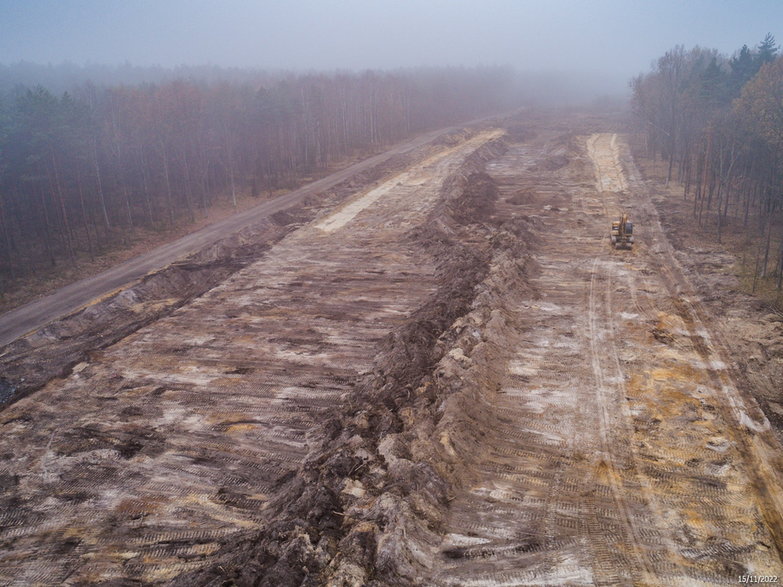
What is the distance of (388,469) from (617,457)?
5.02 metres

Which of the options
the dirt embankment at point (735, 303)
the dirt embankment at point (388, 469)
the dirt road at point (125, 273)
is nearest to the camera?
the dirt embankment at point (388, 469)

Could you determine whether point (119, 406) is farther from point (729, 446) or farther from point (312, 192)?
point (312, 192)

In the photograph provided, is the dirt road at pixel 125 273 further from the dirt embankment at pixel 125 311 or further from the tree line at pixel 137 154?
the tree line at pixel 137 154

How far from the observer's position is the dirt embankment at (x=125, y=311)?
57.4 feet

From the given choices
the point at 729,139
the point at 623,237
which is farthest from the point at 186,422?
the point at 729,139

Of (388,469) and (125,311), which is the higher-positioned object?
(388,469)

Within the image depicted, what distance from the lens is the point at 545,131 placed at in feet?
223

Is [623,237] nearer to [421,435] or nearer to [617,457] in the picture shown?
[617,457]

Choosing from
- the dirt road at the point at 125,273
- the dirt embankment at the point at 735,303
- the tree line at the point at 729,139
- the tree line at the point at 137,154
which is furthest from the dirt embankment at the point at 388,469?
the tree line at the point at 137,154

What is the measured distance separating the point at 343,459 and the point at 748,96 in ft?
110

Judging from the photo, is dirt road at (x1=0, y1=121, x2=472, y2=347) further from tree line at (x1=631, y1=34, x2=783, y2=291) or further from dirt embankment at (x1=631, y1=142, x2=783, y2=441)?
tree line at (x1=631, y1=34, x2=783, y2=291)

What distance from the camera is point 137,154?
121 ft

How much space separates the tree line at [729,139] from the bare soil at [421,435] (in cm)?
782

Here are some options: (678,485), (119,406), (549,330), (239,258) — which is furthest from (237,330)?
(678,485)
